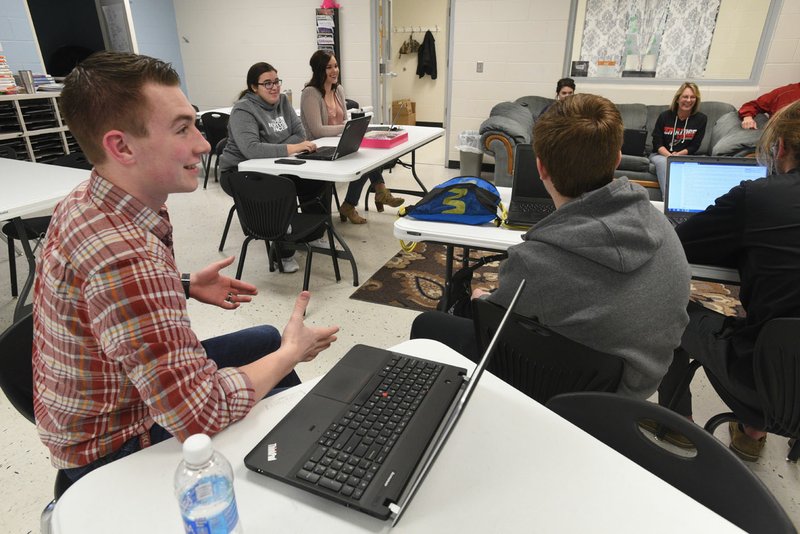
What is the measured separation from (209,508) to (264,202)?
2.12m

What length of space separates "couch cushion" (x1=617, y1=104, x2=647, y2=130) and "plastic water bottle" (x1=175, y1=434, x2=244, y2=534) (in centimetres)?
516

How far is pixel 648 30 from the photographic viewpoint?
4.86m

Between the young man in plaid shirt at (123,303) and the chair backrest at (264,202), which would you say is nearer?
the young man in plaid shirt at (123,303)

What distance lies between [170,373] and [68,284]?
0.75ft

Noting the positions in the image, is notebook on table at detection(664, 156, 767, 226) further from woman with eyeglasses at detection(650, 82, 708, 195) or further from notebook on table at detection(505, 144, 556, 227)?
woman with eyeglasses at detection(650, 82, 708, 195)

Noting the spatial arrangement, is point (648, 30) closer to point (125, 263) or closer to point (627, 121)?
point (627, 121)

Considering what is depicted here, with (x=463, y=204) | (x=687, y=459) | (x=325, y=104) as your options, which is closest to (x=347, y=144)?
(x=325, y=104)

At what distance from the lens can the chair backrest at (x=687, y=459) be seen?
0.71 metres

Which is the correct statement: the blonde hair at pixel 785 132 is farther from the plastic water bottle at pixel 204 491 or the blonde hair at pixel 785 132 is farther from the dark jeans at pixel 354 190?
the dark jeans at pixel 354 190

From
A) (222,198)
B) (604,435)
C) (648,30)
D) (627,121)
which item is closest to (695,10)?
(648,30)

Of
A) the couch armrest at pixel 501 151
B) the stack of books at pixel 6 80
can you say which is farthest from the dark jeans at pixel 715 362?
the stack of books at pixel 6 80

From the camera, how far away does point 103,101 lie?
0.83m

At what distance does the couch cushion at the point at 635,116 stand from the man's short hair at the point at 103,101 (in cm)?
493

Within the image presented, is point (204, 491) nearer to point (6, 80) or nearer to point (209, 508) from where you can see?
point (209, 508)
